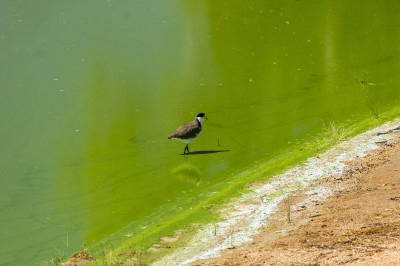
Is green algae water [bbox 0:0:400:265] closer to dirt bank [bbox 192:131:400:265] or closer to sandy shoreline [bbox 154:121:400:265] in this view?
sandy shoreline [bbox 154:121:400:265]

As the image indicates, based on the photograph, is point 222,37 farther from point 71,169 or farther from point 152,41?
point 71,169

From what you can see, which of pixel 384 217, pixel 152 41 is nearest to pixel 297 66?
pixel 152 41

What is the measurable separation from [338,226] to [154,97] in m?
5.32

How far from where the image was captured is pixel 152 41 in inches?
452

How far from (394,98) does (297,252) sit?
17.9 ft

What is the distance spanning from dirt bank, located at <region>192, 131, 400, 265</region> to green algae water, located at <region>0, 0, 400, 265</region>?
996 millimetres

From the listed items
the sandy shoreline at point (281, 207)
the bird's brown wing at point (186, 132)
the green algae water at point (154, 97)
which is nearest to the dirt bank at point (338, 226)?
the sandy shoreline at point (281, 207)

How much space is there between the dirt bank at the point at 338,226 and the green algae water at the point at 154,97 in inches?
39.2

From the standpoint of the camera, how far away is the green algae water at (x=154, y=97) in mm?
6285

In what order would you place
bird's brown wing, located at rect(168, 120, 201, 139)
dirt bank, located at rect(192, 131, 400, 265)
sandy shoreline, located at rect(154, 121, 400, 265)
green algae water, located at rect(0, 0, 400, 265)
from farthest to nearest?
bird's brown wing, located at rect(168, 120, 201, 139) → green algae water, located at rect(0, 0, 400, 265) → sandy shoreline, located at rect(154, 121, 400, 265) → dirt bank, located at rect(192, 131, 400, 265)

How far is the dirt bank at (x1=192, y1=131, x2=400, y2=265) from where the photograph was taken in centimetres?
390

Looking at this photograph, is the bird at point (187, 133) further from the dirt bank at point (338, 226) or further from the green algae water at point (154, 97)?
the dirt bank at point (338, 226)

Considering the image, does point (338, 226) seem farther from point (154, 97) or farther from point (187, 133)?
point (154, 97)

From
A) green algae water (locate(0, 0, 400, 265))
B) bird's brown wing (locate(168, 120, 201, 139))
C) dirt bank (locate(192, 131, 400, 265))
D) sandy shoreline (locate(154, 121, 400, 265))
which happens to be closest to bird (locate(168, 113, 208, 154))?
bird's brown wing (locate(168, 120, 201, 139))
